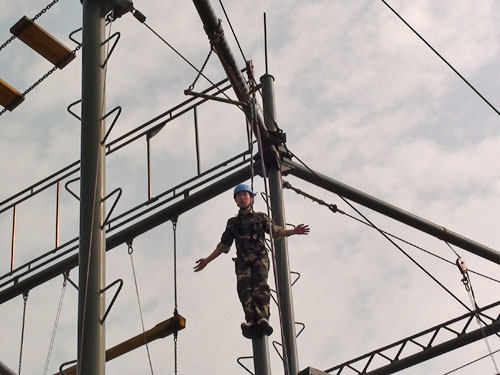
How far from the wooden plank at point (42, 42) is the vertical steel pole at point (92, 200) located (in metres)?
0.97

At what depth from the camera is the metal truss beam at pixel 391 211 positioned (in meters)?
12.0

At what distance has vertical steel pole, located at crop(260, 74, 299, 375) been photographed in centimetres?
1064

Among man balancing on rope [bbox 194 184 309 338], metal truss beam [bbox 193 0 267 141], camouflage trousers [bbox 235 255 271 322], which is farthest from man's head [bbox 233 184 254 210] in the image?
metal truss beam [bbox 193 0 267 141]

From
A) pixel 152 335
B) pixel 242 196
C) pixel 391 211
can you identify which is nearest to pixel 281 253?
pixel 152 335

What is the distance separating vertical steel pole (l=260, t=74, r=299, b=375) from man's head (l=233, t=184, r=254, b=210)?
2.05m

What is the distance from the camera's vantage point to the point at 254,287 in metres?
8.40

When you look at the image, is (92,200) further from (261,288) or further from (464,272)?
(464,272)

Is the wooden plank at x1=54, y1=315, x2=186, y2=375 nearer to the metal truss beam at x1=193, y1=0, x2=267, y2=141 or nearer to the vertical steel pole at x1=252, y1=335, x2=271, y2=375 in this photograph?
the vertical steel pole at x1=252, y1=335, x2=271, y2=375

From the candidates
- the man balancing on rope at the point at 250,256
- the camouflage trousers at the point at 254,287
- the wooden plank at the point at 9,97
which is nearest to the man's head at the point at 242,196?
the man balancing on rope at the point at 250,256

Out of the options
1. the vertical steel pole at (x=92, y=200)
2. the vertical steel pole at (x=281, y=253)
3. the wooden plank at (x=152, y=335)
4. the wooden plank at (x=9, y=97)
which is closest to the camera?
the vertical steel pole at (x=92, y=200)

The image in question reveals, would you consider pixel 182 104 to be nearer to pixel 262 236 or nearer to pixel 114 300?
pixel 262 236

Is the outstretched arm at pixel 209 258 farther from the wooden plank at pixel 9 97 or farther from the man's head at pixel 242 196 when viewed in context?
the wooden plank at pixel 9 97

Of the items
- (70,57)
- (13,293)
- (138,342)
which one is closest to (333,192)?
(138,342)

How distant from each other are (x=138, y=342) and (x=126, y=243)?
1683 mm
